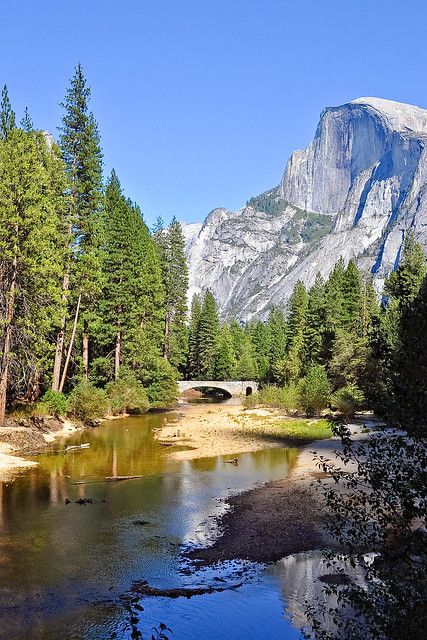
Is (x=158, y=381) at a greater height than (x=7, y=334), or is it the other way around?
(x=7, y=334)

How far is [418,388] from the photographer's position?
4.92m

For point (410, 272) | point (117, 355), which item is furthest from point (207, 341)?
point (410, 272)

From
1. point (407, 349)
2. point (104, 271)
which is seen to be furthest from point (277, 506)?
point (104, 271)

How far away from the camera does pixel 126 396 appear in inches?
1799

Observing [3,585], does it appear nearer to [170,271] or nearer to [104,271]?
[104,271]

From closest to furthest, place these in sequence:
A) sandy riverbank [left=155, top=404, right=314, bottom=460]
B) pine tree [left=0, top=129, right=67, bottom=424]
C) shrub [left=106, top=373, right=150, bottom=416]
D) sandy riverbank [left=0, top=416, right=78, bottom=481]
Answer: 1. sandy riverbank [left=0, top=416, right=78, bottom=481]
2. pine tree [left=0, top=129, right=67, bottom=424]
3. sandy riverbank [left=155, top=404, right=314, bottom=460]
4. shrub [left=106, top=373, right=150, bottom=416]

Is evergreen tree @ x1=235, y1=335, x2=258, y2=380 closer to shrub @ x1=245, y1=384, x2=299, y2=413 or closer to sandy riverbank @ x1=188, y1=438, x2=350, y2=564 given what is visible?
shrub @ x1=245, y1=384, x2=299, y2=413

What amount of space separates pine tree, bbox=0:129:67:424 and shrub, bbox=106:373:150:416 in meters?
12.7

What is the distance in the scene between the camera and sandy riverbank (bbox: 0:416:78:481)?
78.3ft

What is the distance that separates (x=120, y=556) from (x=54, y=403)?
23.1 m

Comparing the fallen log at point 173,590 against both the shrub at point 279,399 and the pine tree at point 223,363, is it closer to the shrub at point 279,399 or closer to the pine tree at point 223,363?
the shrub at point 279,399

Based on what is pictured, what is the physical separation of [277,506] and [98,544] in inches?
238

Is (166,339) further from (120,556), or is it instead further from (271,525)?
(120,556)

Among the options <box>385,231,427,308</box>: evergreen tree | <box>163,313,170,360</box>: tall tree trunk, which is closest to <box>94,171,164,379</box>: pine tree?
<box>163,313,170,360</box>: tall tree trunk
